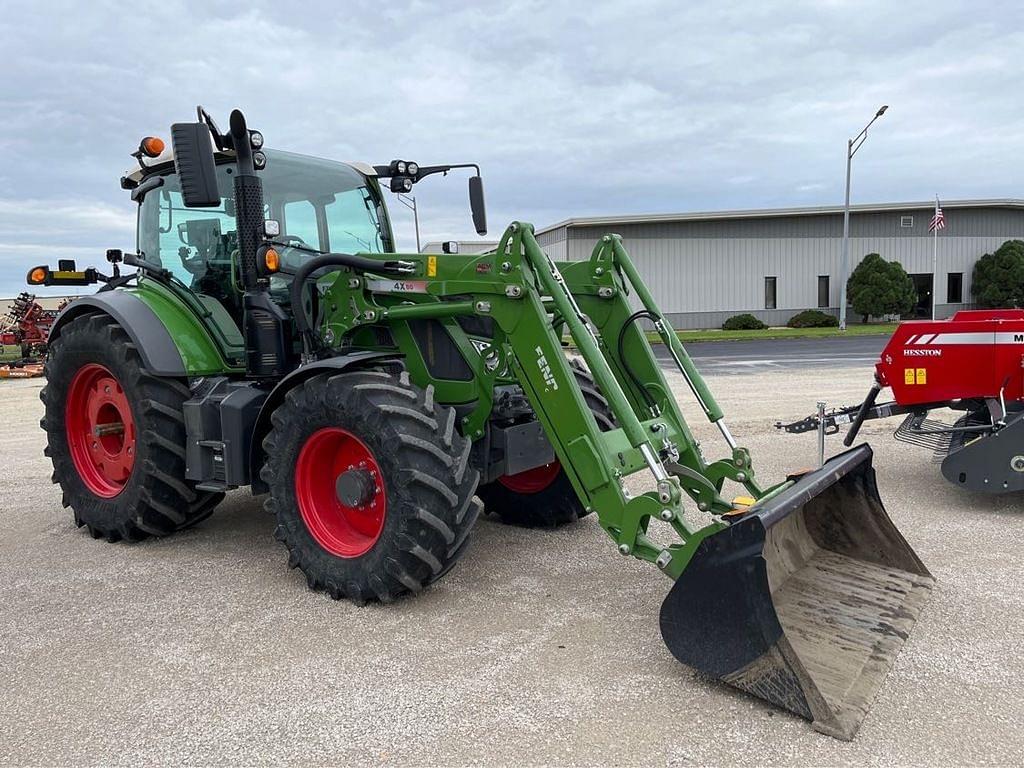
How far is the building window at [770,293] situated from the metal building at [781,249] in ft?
0.15

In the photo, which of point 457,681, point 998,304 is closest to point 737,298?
point 998,304

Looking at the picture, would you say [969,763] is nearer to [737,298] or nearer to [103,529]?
[103,529]

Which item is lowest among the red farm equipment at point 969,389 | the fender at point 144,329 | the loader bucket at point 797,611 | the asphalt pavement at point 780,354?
the asphalt pavement at point 780,354

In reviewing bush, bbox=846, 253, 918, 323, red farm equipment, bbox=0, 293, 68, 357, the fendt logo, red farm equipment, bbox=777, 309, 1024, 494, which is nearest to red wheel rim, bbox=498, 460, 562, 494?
the fendt logo

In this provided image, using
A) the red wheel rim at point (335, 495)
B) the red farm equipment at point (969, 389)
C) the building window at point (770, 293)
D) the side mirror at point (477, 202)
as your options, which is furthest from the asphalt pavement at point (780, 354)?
the building window at point (770, 293)

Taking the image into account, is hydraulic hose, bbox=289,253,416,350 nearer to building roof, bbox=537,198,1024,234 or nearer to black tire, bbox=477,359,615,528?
black tire, bbox=477,359,615,528

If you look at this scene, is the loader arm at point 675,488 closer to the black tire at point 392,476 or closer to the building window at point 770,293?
the black tire at point 392,476

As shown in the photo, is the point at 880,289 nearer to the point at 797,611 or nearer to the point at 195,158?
the point at 797,611

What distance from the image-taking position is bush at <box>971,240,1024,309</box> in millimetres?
33688

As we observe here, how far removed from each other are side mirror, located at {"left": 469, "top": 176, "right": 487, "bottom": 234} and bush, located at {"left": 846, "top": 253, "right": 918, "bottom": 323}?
3144 centimetres

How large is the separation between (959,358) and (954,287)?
36.2 meters

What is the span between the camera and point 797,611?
356 centimetres

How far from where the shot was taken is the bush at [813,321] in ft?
110

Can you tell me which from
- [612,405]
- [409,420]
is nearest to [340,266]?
[409,420]
